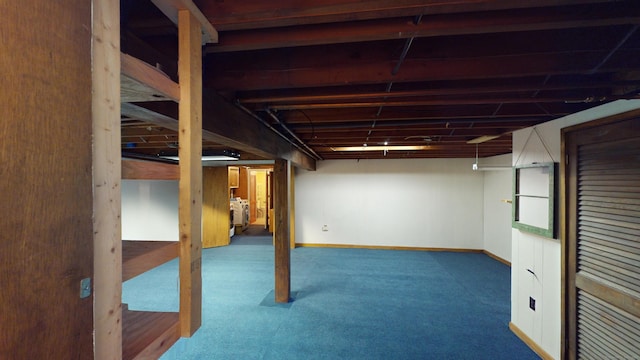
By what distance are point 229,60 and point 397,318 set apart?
324cm

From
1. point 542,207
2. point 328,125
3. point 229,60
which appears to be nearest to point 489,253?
point 542,207

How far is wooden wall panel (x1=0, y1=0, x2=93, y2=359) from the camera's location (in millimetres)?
438

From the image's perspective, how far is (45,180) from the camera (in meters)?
0.49

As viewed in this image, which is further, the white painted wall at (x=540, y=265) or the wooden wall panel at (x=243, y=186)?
the wooden wall panel at (x=243, y=186)

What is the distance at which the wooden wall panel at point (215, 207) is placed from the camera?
20.6 feet

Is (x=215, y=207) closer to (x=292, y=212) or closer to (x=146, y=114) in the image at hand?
(x=292, y=212)

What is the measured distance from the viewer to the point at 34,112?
474 millimetres

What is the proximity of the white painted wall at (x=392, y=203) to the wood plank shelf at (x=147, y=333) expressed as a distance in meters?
5.57

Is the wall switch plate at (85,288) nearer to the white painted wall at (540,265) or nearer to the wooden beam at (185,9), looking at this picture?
the wooden beam at (185,9)

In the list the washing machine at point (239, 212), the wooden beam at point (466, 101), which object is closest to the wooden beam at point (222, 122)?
the wooden beam at point (466, 101)

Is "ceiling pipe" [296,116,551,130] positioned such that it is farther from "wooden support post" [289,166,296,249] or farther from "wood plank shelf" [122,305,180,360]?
"wooden support post" [289,166,296,249]

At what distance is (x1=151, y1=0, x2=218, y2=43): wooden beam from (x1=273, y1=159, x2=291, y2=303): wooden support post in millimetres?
2421

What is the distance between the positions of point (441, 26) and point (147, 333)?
1680 mm

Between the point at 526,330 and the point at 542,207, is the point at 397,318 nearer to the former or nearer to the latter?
the point at 526,330
